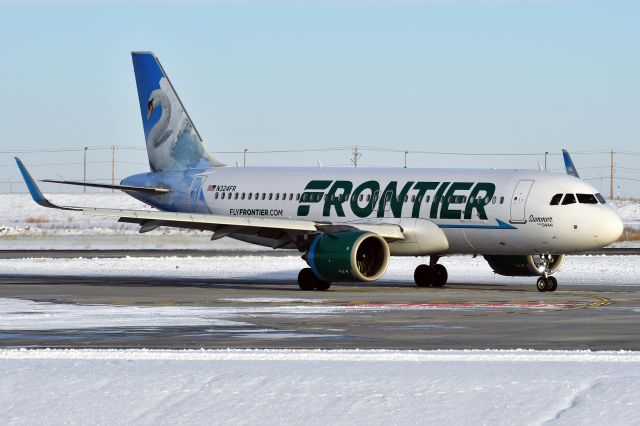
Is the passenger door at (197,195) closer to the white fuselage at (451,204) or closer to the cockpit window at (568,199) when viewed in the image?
the white fuselage at (451,204)

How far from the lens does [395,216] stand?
3922 centimetres

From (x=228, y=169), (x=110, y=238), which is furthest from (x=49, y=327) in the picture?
(x=110, y=238)

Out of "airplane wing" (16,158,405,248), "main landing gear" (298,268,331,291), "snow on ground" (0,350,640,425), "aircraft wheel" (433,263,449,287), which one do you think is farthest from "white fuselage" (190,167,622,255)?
"snow on ground" (0,350,640,425)

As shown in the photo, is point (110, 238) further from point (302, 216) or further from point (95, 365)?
point (95, 365)

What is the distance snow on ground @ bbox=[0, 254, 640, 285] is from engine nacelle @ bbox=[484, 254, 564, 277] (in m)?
1.51

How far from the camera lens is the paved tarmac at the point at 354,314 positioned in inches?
805

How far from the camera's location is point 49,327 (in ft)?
76.1

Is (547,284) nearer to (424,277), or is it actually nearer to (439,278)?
(439,278)

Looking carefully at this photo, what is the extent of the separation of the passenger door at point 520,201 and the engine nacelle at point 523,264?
2.28 m

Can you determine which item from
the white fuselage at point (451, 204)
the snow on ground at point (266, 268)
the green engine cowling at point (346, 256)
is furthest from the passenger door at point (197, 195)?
the green engine cowling at point (346, 256)

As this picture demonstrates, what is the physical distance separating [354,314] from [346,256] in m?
9.00

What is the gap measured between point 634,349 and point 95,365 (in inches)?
319

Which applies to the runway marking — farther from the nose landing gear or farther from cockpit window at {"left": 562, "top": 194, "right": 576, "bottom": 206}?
cockpit window at {"left": 562, "top": 194, "right": 576, "bottom": 206}

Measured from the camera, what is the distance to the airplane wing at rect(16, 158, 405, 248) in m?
37.8
